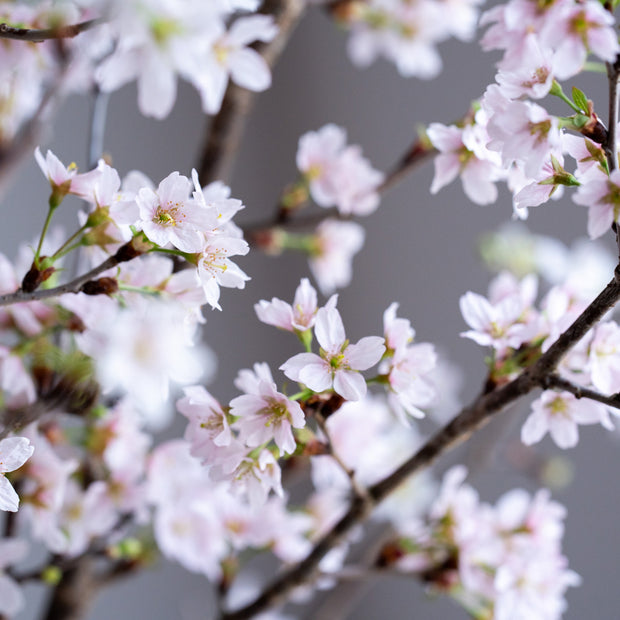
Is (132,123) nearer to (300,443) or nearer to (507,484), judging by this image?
(300,443)

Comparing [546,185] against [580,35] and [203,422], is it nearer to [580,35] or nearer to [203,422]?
[580,35]

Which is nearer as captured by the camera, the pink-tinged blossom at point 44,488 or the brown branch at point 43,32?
the brown branch at point 43,32

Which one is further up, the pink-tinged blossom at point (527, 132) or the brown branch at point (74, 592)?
the pink-tinged blossom at point (527, 132)

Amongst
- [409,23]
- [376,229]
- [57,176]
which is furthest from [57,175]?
[376,229]

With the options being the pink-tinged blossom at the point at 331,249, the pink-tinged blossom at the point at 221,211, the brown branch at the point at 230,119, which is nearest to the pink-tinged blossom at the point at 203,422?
the pink-tinged blossom at the point at 221,211

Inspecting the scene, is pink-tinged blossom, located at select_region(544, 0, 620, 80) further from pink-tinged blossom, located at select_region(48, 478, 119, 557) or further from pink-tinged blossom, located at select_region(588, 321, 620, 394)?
pink-tinged blossom, located at select_region(48, 478, 119, 557)

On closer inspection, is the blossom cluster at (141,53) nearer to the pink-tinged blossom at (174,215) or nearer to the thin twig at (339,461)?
the pink-tinged blossom at (174,215)

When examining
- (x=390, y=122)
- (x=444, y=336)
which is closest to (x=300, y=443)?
(x=444, y=336)
